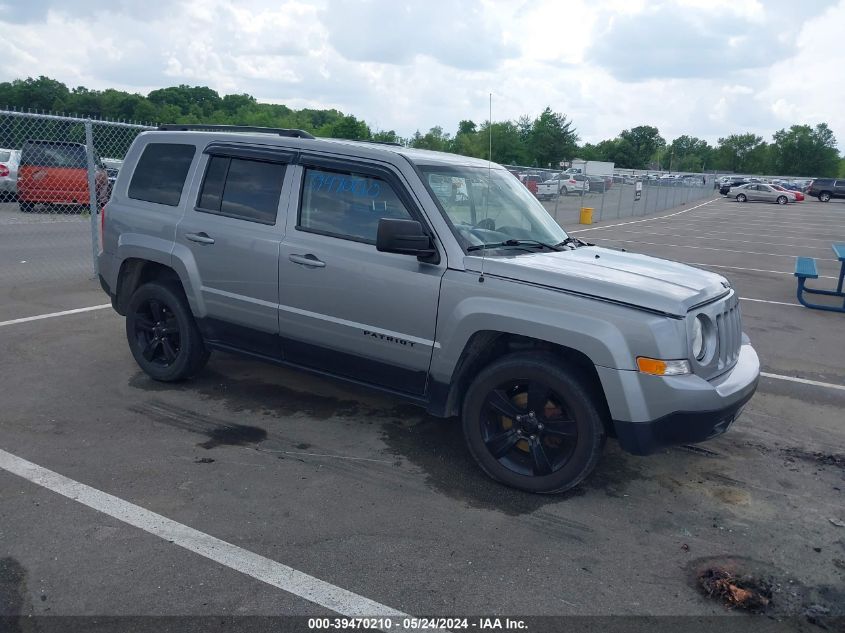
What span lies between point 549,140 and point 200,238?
58.2 m

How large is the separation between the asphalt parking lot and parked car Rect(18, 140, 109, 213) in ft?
22.0

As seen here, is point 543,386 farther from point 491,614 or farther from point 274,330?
point 274,330

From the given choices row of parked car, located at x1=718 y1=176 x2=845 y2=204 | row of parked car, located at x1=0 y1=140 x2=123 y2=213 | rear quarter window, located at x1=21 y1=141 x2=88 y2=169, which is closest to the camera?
row of parked car, located at x1=0 y1=140 x2=123 y2=213

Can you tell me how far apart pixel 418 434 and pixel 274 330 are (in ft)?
4.11

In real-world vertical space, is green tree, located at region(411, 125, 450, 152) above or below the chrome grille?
above

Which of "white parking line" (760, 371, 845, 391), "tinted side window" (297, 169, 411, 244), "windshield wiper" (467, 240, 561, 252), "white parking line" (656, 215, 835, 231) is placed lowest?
"white parking line" (760, 371, 845, 391)

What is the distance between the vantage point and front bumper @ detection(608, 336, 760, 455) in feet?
12.4

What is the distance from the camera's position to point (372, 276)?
178 inches

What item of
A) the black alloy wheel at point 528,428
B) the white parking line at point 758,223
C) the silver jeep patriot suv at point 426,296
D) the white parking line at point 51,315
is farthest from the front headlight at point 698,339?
the white parking line at point 758,223

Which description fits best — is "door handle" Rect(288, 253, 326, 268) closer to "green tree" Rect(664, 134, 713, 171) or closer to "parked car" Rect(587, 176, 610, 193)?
"parked car" Rect(587, 176, 610, 193)

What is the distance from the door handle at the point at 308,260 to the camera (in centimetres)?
471

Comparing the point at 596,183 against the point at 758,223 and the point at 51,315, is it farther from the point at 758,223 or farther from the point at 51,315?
the point at 51,315

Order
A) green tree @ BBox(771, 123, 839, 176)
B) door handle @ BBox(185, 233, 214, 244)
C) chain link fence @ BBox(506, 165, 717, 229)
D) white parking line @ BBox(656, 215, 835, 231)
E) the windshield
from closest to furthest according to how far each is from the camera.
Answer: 1. the windshield
2. door handle @ BBox(185, 233, 214, 244)
3. chain link fence @ BBox(506, 165, 717, 229)
4. white parking line @ BBox(656, 215, 835, 231)
5. green tree @ BBox(771, 123, 839, 176)

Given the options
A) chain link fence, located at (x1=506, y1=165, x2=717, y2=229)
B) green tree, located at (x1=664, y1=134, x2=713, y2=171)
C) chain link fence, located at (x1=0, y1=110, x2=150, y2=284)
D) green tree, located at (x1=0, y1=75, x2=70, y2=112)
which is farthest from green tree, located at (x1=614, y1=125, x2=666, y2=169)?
chain link fence, located at (x1=0, y1=110, x2=150, y2=284)
